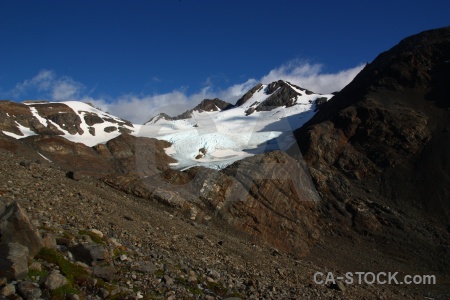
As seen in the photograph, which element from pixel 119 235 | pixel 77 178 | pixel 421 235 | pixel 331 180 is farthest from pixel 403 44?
pixel 119 235

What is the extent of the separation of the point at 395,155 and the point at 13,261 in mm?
87272

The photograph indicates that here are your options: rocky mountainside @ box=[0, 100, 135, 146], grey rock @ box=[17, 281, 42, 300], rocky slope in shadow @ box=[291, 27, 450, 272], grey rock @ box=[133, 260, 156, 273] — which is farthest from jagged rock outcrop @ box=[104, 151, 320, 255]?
rocky mountainside @ box=[0, 100, 135, 146]

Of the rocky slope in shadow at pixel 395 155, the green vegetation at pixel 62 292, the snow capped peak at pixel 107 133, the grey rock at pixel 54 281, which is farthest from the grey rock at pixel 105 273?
the snow capped peak at pixel 107 133

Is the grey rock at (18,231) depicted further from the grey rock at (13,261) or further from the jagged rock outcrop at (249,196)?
the jagged rock outcrop at (249,196)

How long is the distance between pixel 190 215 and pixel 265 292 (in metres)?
33.6

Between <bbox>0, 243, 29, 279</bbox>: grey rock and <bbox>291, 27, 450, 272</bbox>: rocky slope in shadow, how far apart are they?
5984 centimetres

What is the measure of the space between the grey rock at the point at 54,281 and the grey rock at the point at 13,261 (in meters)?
0.65

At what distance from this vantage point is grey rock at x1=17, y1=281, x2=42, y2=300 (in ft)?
33.2

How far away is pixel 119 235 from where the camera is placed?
65.4 ft

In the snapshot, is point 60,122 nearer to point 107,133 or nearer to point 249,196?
point 107,133

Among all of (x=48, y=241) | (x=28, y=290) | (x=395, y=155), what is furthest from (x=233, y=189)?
(x=28, y=290)

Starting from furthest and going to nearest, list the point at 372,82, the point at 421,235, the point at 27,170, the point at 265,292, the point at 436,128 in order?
the point at 372,82 → the point at 436,128 → the point at 421,235 → the point at 27,170 → the point at 265,292

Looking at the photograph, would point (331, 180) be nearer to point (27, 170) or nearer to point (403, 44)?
point (27, 170)

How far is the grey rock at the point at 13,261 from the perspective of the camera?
10414mm
